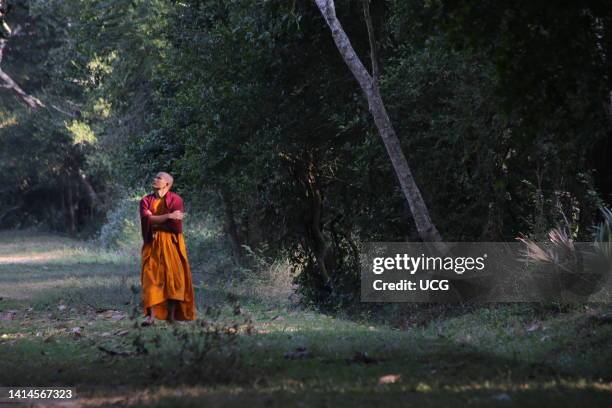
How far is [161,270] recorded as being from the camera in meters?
14.2

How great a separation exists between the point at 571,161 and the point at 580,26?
6.52 meters

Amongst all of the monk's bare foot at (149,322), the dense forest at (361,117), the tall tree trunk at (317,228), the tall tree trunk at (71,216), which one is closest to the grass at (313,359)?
the monk's bare foot at (149,322)

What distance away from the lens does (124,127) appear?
100 ft

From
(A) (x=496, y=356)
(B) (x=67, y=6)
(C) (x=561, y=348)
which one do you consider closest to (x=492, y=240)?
(C) (x=561, y=348)

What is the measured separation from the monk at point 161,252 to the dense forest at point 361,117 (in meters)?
2.94

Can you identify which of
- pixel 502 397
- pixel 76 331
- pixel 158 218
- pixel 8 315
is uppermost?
pixel 158 218

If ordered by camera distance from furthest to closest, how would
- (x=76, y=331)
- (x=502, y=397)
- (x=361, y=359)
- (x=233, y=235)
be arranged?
(x=233, y=235) < (x=76, y=331) < (x=361, y=359) < (x=502, y=397)

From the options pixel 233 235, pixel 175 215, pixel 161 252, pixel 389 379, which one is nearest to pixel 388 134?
pixel 175 215

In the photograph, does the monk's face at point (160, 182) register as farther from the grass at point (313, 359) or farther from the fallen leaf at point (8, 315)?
the fallen leaf at point (8, 315)

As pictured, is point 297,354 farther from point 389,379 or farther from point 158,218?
point 158,218

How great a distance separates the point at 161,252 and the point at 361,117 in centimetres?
581

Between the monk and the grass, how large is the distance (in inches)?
16.6

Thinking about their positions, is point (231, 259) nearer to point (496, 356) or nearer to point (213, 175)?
point (213, 175)

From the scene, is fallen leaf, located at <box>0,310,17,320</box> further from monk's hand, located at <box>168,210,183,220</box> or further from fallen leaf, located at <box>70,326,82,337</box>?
monk's hand, located at <box>168,210,183,220</box>
